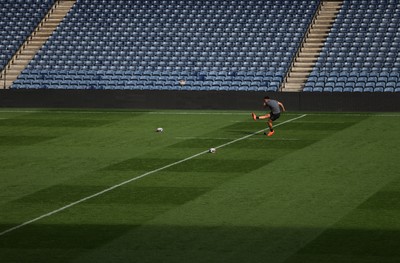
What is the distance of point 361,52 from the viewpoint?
5341cm

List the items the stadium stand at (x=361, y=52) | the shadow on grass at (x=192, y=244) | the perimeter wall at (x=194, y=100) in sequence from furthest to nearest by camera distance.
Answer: the stadium stand at (x=361, y=52) → the perimeter wall at (x=194, y=100) → the shadow on grass at (x=192, y=244)

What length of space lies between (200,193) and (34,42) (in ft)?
119

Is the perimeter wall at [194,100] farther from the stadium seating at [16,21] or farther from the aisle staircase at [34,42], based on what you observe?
the stadium seating at [16,21]

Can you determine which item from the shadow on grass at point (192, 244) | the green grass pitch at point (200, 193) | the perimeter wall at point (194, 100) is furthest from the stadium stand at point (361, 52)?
the shadow on grass at point (192, 244)

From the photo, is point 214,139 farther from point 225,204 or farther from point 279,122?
point 225,204

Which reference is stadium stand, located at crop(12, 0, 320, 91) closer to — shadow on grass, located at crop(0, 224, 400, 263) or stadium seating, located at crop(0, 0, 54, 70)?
stadium seating, located at crop(0, 0, 54, 70)

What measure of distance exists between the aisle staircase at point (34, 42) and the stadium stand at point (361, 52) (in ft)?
53.3

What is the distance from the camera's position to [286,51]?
54.6 meters

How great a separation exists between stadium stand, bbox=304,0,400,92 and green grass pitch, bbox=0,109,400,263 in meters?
8.97

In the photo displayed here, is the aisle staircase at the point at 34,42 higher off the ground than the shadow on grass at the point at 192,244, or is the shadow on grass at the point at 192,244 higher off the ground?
the aisle staircase at the point at 34,42

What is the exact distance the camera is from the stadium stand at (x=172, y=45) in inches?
2112

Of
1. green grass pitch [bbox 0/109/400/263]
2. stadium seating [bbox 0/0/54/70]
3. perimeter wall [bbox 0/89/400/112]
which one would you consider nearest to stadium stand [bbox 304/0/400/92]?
perimeter wall [bbox 0/89/400/112]

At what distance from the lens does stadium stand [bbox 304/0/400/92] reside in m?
50.6

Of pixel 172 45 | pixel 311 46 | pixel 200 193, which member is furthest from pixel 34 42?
pixel 200 193
